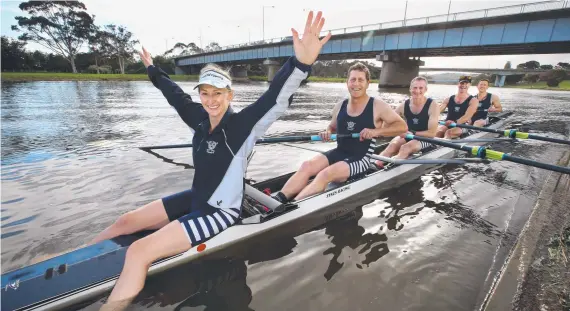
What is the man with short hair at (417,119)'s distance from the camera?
292 inches

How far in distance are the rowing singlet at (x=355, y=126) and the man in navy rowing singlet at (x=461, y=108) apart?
6.01 meters

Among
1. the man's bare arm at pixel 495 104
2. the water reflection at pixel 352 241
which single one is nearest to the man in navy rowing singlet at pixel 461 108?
the man's bare arm at pixel 495 104

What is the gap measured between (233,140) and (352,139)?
3.14m

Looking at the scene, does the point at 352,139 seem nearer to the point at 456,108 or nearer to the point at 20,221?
the point at 20,221

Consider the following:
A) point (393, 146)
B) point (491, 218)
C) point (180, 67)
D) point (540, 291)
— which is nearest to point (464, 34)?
point (393, 146)

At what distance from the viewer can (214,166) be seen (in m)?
3.20

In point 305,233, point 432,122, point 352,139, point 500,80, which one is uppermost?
point 500,80

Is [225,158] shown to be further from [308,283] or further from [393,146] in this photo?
[393,146]

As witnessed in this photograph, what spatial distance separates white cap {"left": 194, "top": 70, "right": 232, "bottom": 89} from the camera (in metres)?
2.97

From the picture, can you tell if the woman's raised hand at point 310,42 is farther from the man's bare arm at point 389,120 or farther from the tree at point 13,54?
the tree at point 13,54

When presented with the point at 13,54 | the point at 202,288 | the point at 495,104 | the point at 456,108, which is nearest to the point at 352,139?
the point at 202,288

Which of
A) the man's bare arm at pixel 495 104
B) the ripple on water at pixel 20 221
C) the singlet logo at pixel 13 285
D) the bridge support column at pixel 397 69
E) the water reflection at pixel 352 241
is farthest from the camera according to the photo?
the bridge support column at pixel 397 69

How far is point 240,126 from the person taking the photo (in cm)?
317

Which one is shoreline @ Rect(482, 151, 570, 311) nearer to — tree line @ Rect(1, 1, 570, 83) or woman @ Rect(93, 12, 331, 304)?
woman @ Rect(93, 12, 331, 304)
